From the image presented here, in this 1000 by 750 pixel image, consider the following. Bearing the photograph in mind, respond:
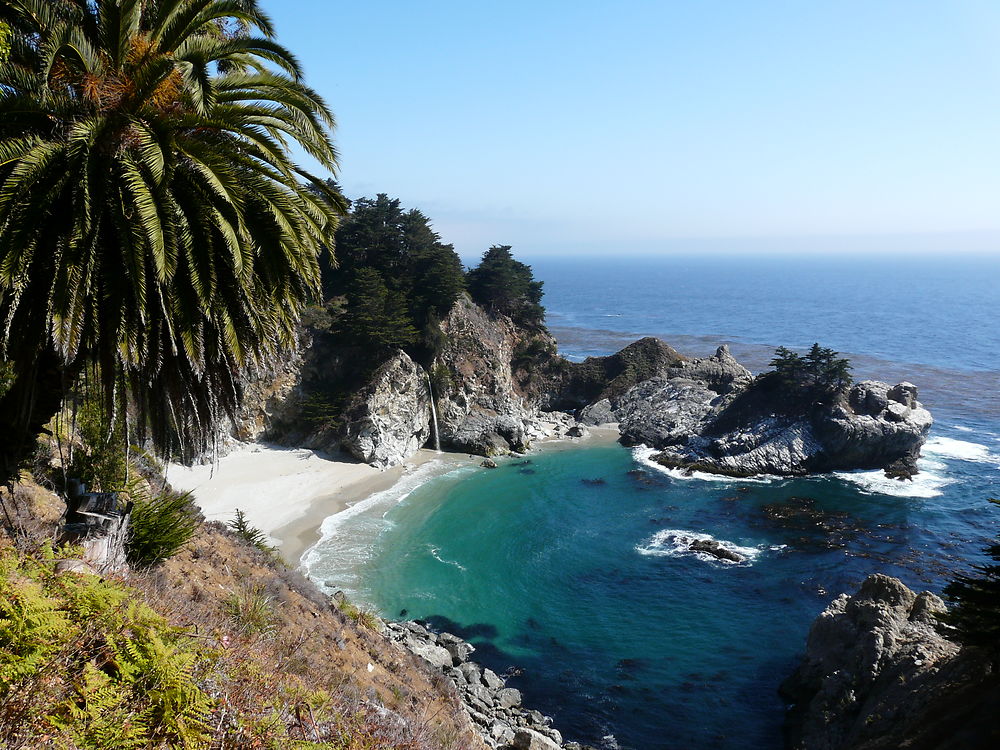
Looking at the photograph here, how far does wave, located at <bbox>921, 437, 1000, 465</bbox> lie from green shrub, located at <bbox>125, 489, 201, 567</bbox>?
180ft

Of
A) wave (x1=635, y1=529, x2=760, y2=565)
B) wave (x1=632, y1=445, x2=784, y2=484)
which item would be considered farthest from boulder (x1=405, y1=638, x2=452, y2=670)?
wave (x1=632, y1=445, x2=784, y2=484)

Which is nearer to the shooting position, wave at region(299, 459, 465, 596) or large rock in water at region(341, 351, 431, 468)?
wave at region(299, 459, 465, 596)

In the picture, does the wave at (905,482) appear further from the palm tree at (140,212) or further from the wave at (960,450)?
the palm tree at (140,212)

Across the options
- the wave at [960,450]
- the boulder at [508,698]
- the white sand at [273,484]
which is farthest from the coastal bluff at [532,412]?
the boulder at [508,698]

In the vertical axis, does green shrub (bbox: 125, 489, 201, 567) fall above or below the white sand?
above

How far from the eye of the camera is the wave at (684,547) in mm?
32500

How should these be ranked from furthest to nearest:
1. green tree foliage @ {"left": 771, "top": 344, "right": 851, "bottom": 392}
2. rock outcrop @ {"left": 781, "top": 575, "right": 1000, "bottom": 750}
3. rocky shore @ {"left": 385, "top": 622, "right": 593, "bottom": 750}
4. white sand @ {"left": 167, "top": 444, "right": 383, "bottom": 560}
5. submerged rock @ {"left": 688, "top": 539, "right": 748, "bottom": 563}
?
green tree foliage @ {"left": 771, "top": 344, "right": 851, "bottom": 392}, white sand @ {"left": 167, "top": 444, "right": 383, "bottom": 560}, submerged rock @ {"left": 688, "top": 539, "right": 748, "bottom": 563}, rocky shore @ {"left": 385, "top": 622, "right": 593, "bottom": 750}, rock outcrop @ {"left": 781, "top": 575, "right": 1000, "bottom": 750}

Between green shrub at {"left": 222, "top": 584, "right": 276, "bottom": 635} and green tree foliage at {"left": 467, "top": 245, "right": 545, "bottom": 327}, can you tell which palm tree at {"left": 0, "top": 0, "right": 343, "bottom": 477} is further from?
green tree foliage at {"left": 467, "top": 245, "right": 545, "bottom": 327}

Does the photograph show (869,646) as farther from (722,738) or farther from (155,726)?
(155,726)

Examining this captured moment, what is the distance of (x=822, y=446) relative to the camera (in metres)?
45.5

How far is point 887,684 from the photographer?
17.3m

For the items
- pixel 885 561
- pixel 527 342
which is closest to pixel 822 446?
pixel 885 561

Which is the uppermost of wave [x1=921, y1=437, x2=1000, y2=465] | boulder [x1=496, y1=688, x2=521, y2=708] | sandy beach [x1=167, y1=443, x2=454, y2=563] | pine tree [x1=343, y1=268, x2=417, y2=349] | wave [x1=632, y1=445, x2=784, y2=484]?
pine tree [x1=343, y1=268, x2=417, y2=349]

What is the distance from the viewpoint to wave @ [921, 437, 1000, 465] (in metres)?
46.8
